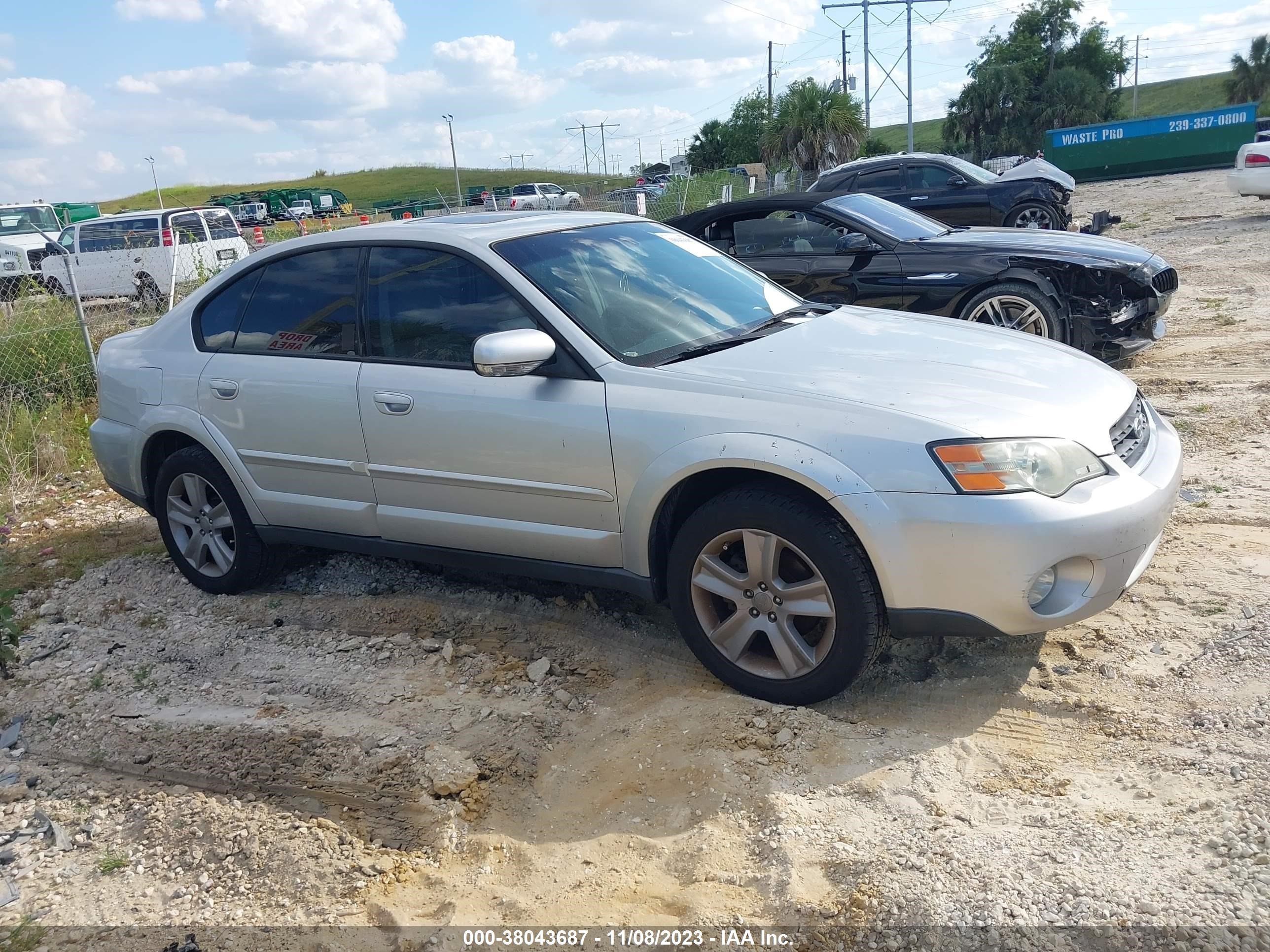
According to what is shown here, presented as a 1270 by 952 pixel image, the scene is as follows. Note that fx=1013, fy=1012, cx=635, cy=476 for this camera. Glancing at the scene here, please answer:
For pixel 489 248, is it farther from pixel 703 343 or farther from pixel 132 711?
pixel 132 711

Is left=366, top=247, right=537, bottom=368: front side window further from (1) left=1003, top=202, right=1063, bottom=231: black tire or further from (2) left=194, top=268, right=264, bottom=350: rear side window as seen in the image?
(1) left=1003, top=202, right=1063, bottom=231: black tire

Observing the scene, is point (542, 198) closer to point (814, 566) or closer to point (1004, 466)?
point (814, 566)

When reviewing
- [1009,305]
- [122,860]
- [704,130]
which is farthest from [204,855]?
[704,130]

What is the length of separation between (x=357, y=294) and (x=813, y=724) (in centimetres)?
265

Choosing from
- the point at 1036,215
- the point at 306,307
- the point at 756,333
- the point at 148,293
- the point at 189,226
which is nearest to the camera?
the point at 756,333

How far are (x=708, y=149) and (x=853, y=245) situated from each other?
55334 millimetres

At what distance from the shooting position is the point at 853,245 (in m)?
7.69

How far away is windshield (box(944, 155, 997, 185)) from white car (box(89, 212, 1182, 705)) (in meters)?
12.7

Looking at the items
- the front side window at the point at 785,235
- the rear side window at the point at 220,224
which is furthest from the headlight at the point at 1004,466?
the rear side window at the point at 220,224

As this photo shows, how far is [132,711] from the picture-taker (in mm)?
4168

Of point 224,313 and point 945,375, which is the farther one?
point 224,313

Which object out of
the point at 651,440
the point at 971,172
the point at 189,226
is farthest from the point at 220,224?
the point at 651,440

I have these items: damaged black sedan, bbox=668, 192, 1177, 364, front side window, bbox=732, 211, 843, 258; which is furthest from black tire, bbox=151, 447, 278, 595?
front side window, bbox=732, 211, 843, 258

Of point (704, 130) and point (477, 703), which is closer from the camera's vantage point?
point (477, 703)
